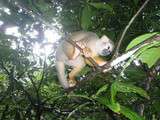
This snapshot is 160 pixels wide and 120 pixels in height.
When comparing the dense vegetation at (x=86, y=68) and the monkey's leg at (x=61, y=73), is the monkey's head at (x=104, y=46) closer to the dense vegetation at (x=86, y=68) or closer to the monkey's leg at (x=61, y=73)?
the dense vegetation at (x=86, y=68)

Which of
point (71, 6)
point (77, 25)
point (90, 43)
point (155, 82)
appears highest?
point (71, 6)

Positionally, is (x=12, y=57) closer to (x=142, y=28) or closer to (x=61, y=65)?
(x=61, y=65)

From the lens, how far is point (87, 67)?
9.01 ft

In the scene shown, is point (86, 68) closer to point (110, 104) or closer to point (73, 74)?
point (73, 74)

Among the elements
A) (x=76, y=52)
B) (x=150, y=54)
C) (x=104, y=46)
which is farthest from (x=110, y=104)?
(x=104, y=46)

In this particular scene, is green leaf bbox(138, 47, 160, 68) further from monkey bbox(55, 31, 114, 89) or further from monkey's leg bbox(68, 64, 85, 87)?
monkey's leg bbox(68, 64, 85, 87)

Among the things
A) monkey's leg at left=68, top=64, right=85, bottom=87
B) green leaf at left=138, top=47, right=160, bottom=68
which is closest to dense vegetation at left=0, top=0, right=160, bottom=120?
monkey's leg at left=68, top=64, right=85, bottom=87

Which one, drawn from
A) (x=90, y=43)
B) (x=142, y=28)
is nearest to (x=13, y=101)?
(x=90, y=43)

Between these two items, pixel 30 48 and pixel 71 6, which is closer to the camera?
pixel 71 6

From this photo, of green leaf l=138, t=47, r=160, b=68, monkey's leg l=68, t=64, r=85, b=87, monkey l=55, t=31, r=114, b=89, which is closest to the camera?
green leaf l=138, t=47, r=160, b=68

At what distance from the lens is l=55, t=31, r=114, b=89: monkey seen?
2578 millimetres

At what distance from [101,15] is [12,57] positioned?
118 centimetres

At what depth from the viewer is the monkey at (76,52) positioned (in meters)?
2.58

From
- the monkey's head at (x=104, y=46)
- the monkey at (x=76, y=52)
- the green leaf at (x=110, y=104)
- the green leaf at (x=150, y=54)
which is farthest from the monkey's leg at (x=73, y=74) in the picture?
the green leaf at (x=150, y=54)
